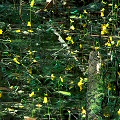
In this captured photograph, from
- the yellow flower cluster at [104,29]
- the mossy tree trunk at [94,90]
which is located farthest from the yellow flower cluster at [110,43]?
the mossy tree trunk at [94,90]

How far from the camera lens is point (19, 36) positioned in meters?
5.40

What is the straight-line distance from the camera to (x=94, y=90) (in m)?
3.66

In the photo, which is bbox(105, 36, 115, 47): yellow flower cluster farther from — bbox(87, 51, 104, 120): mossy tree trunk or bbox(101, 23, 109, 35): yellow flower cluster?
bbox(87, 51, 104, 120): mossy tree trunk

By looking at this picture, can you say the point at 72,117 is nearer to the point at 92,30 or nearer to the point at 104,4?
the point at 92,30

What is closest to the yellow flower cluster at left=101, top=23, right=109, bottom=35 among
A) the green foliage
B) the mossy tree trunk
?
the green foliage

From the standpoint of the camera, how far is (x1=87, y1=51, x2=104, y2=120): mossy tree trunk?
3.37m

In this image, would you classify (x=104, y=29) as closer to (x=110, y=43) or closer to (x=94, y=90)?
(x=110, y=43)

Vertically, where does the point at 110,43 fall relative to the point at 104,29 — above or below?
below

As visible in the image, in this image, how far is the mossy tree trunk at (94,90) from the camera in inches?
133

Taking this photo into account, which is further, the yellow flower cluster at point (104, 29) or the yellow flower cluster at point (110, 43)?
the yellow flower cluster at point (104, 29)

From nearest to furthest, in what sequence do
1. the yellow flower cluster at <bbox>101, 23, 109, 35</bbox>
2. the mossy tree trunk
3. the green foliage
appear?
1. the mossy tree trunk
2. the green foliage
3. the yellow flower cluster at <bbox>101, 23, 109, 35</bbox>

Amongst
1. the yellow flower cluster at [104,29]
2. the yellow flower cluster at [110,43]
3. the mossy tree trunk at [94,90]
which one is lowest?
the mossy tree trunk at [94,90]

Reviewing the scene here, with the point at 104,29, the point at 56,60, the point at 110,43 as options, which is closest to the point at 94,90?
the point at 56,60

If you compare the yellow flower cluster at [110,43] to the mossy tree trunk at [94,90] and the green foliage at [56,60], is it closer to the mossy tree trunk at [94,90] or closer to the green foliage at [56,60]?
the green foliage at [56,60]
